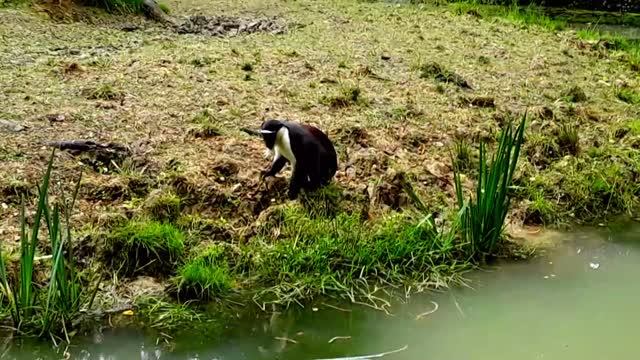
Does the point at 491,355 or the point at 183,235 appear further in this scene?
the point at 183,235

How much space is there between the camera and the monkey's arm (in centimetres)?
389

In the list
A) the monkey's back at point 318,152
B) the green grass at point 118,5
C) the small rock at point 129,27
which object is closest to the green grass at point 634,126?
the monkey's back at point 318,152

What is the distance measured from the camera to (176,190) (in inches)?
149

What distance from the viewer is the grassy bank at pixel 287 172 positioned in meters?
3.39

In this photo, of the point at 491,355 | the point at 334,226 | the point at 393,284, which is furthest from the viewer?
the point at 334,226

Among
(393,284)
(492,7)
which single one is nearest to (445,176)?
(393,284)

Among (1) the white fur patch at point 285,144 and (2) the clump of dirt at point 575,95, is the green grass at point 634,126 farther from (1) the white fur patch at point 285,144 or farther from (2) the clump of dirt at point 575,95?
(1) the white fur patch at point 285,144

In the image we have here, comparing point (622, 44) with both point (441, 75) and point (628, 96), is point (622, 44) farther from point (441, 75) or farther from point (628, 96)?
point (441, 75)

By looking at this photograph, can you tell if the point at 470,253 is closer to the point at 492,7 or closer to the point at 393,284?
the point at 393,284

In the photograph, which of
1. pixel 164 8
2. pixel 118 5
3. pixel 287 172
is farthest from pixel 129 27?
pixel 287 172

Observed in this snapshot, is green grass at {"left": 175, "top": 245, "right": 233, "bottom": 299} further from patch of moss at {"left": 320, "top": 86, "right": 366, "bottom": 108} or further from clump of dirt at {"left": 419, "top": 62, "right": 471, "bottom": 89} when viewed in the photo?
clump of dirt at {"left": 419, "top": 62, "right": 471, "bottom": 89}

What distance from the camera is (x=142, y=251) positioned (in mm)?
3324

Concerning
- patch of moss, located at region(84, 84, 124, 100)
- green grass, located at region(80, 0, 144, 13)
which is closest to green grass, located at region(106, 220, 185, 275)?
patch of moss, located at region(84, 84, 124, 100)

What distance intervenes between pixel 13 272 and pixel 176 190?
3.03ft
